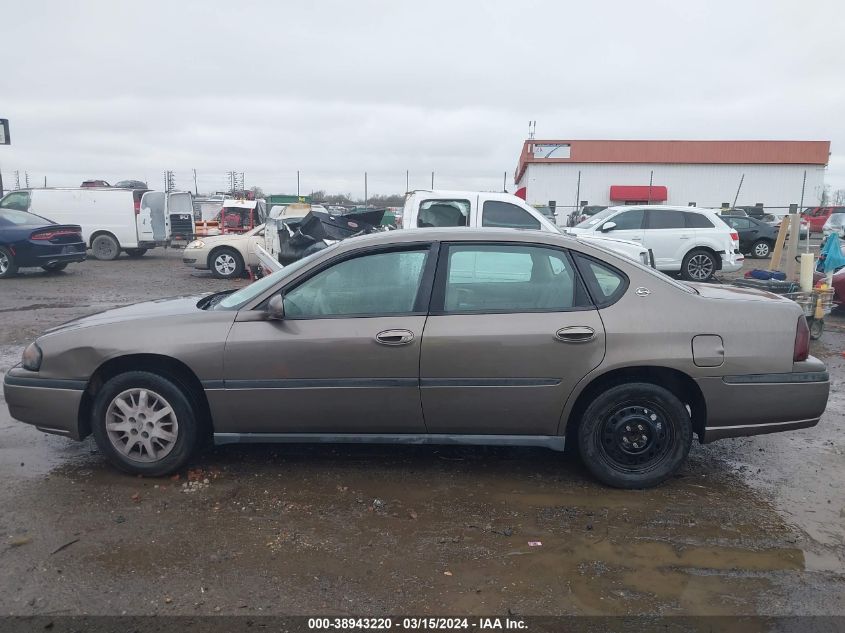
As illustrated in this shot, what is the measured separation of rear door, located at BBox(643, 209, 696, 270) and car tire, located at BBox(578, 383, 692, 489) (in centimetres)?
1036

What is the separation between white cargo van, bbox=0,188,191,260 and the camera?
56.8 ft

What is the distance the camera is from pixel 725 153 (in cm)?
→ 4697

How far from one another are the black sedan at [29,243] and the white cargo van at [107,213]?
11.8 feet

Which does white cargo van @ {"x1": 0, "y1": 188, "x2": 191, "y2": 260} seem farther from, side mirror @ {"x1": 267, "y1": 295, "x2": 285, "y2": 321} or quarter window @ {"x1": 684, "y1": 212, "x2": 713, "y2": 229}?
side mirror @ {"x1": 267, "y1": 295, "x2": 285, "y2": 321}

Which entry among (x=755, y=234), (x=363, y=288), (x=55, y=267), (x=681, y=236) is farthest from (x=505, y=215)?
(x=755, y=234)

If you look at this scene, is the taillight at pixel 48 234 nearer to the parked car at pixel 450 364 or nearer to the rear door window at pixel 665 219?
the parked car at pixel 450 364

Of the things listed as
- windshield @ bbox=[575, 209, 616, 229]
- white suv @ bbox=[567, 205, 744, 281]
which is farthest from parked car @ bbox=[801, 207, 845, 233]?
windshield @ bbox=[575, 209, 616, 229]

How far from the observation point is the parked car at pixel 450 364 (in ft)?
12.4

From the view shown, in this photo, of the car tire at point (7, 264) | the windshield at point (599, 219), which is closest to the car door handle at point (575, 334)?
the windshield at point (599, 219)

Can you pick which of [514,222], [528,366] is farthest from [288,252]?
[528,366]

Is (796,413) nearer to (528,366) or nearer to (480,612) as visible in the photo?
(528,366)

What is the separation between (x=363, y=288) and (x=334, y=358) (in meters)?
0.49

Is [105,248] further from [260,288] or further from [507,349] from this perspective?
[507,349]

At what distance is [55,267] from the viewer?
1494cm
